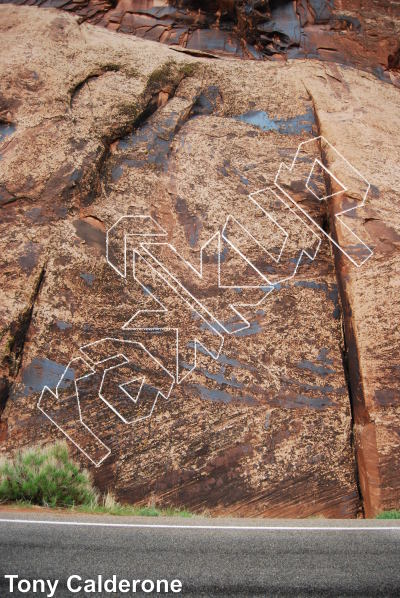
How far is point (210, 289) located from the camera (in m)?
7.11

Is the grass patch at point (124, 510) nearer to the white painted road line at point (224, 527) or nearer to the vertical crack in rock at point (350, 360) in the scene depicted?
the white painted road line at point (224, 527)

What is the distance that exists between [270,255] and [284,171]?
158 centimetres

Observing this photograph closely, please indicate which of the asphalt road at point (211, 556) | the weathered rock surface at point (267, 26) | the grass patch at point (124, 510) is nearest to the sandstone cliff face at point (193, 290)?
the grass patch at point (124, 510)

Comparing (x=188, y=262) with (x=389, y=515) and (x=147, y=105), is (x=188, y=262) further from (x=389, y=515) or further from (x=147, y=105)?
(x=389, y=515)

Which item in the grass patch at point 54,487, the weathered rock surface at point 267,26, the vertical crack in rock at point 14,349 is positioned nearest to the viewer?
the grass patch at point 54,487

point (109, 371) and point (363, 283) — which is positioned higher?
point (363, 283)

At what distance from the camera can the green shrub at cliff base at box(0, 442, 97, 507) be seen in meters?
5.29

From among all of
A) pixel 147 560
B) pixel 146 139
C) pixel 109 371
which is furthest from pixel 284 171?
pixel 147 560

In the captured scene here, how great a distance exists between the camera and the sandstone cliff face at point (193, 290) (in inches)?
238

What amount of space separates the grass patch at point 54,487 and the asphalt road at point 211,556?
3.15ft

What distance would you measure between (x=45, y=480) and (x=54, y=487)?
11 centimetres

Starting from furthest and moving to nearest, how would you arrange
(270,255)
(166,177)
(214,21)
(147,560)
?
(214,21), (166,177), (270,255), (147,560)

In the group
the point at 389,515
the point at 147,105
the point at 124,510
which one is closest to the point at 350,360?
the point at 389,515

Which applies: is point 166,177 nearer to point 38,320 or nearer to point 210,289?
point 210,289
